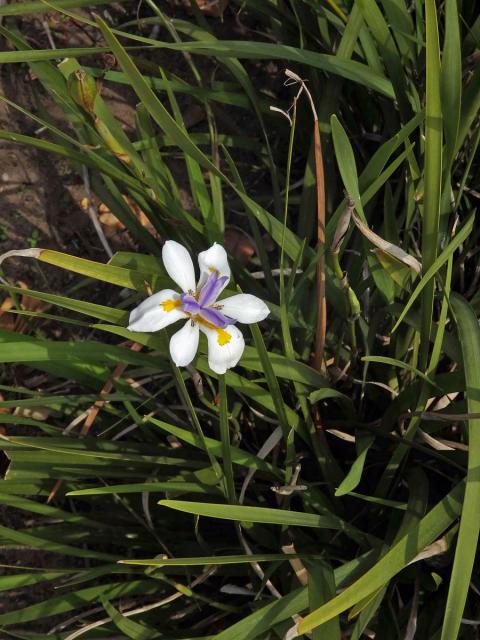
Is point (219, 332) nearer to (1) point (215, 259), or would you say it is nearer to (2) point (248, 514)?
(1) point (215, 259)

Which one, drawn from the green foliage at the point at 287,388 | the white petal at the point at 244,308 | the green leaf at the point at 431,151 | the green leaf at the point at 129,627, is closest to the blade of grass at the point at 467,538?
the green foliage at the point at 287,388

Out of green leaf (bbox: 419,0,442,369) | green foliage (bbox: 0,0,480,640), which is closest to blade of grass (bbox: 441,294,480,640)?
green foliage (bbox: 0,0,480,640)

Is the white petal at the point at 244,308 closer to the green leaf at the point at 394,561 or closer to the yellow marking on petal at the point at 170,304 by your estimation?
the yellow marking on petal at the point at 170,304

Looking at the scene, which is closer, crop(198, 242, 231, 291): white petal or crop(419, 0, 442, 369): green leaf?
crop(419, 0, 442, 369): green leaf

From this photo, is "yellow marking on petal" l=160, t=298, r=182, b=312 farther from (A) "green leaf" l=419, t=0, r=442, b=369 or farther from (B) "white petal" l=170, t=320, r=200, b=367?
(A) "green leaf" l=419, t=0, r=442, b=369

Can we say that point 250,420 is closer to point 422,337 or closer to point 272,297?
point 272,297

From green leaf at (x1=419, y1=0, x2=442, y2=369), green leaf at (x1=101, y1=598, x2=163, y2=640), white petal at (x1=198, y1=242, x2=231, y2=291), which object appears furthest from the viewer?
green leaf at (x1=101, y1=598, x2=163, y2=640)
